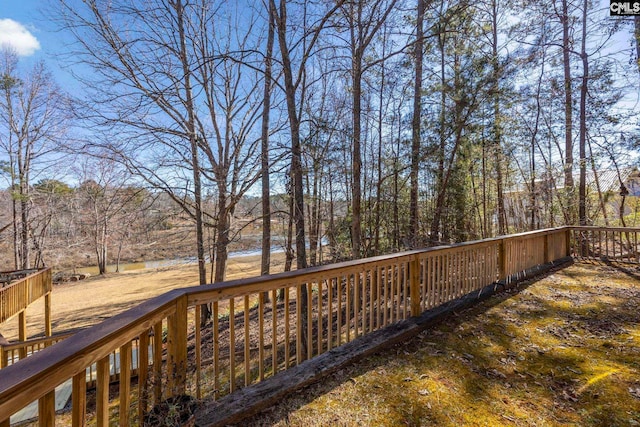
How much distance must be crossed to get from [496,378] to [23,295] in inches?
425

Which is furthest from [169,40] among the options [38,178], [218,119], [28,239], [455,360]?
[28,239]

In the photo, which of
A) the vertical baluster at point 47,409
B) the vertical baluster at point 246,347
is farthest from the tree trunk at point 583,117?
the vertical baluster at point 47,409

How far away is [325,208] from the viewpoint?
9.84 metres

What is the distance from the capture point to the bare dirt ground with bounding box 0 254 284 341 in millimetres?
10234

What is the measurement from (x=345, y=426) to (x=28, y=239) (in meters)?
19.1

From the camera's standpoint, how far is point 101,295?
552 inches

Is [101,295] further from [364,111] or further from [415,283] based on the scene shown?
[415,283]

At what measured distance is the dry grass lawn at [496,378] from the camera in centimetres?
201

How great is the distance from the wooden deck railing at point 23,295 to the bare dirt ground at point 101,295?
4.97 ft

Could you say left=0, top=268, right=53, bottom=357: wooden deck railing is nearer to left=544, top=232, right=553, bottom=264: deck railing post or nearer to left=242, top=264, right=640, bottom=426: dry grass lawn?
left=242, top=264, right=640, bottom=426: dry grass lawn

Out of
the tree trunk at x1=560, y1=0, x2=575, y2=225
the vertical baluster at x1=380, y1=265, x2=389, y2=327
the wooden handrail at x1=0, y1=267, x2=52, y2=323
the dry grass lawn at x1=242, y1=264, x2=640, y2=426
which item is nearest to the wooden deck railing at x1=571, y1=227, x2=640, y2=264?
the tree trunk at x1=560, y1=0, x2=575, y2=225

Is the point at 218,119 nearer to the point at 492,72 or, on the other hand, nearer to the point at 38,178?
the point at 492,72

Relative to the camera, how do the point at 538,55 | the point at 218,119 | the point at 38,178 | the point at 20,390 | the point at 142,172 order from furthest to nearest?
1. the point at 38,178
2. the point at 538,55
3. the point at 218,119
4. the point at 142,172
5. the point at 20,390

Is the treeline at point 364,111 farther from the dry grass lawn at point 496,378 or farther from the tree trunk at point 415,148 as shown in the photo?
the dry grass lawn at point 496,378
